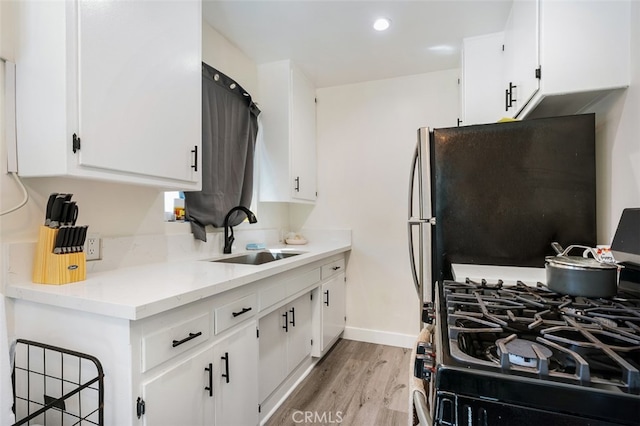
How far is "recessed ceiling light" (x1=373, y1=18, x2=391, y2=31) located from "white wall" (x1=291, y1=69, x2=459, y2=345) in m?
0.83

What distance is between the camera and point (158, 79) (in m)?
1.38

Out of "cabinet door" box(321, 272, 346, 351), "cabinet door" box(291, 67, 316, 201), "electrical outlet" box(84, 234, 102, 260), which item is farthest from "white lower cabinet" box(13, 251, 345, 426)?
"cabinet door" box(291, 67, 316, 201)

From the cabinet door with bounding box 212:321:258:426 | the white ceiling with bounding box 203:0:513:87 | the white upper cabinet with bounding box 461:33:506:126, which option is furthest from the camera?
the white upper cabinet with bounding box 461:33:506:126

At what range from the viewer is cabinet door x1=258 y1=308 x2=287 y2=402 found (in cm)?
179

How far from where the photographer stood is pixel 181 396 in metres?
1.12

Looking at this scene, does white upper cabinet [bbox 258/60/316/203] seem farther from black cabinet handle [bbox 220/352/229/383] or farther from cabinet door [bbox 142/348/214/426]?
cabinet door [bbox 142/348/214/426]

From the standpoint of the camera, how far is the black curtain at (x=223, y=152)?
6.67 feet

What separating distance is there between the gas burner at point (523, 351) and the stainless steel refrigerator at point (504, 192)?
1.03 m

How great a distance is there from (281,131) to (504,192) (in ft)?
5.87

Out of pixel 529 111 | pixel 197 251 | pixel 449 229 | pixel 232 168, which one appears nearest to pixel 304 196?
pixel 232 168

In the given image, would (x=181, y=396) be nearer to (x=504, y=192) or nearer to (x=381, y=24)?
(x=504, y=192)

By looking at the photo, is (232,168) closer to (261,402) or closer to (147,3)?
(147,3)

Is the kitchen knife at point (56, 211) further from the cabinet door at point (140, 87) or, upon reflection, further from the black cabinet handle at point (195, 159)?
the black cabinet handle at point (195, 159)

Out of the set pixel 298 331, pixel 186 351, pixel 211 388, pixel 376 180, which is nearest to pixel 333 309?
pixel 298 331
